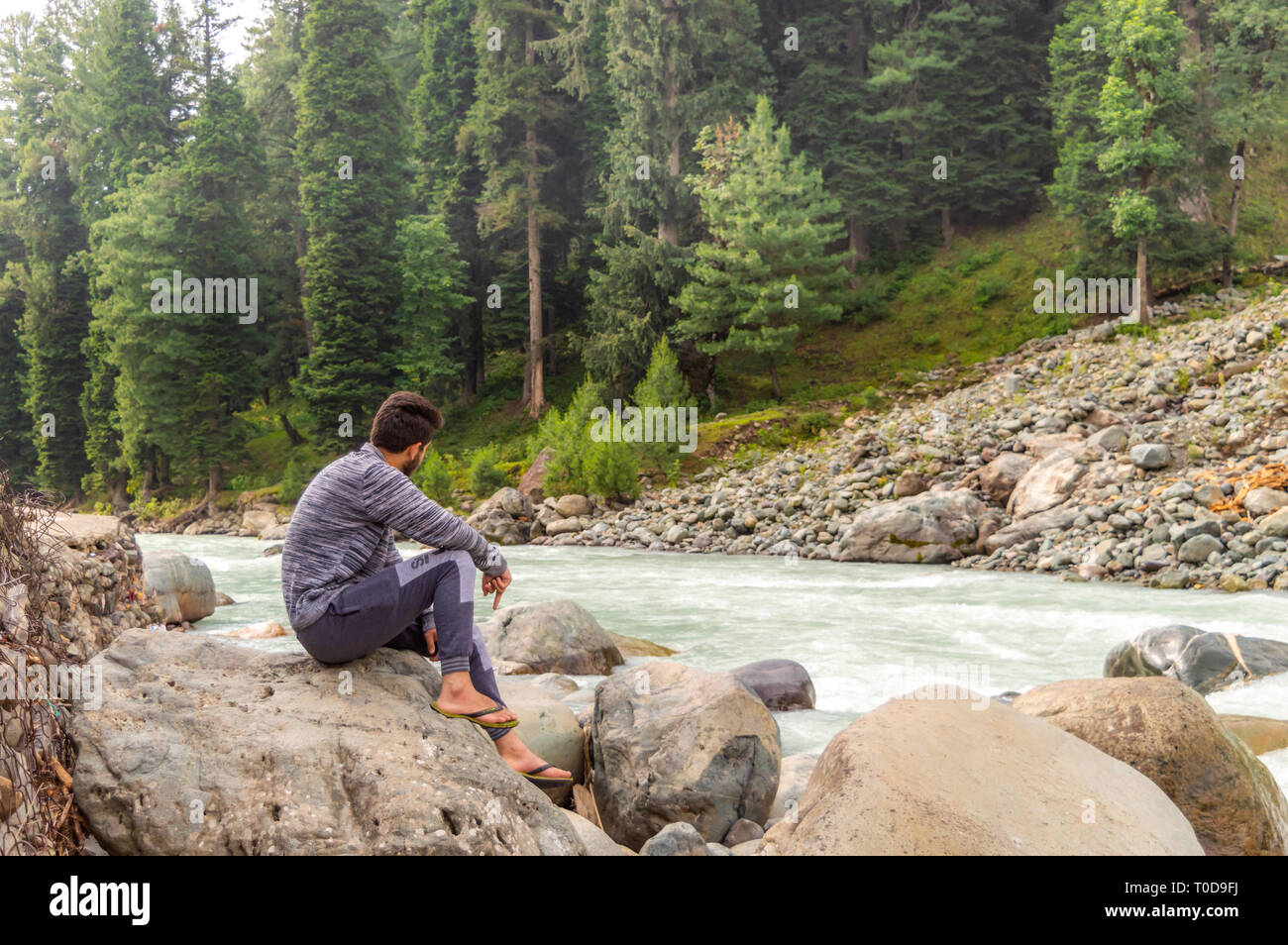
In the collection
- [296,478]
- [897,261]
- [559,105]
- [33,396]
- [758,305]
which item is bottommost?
[296,478]

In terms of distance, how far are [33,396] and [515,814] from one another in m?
42.1

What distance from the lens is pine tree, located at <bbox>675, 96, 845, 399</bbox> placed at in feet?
84.6

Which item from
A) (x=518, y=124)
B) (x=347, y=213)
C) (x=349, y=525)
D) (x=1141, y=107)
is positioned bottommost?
(x=349, y=525)

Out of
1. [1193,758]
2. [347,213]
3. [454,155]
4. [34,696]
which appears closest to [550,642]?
[1193,758]

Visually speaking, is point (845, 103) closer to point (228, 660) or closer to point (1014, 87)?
point (1014, 87)

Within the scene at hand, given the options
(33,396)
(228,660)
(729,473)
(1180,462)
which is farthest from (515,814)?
(33,396)

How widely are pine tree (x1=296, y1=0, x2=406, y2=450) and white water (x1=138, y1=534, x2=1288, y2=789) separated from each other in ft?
51.9

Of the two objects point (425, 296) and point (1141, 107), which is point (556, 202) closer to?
point (425, 296)

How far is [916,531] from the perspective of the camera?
1538 centimetres

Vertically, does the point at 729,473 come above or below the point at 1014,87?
below

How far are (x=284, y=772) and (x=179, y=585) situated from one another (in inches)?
379

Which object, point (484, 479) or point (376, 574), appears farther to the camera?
point (484, 479)
